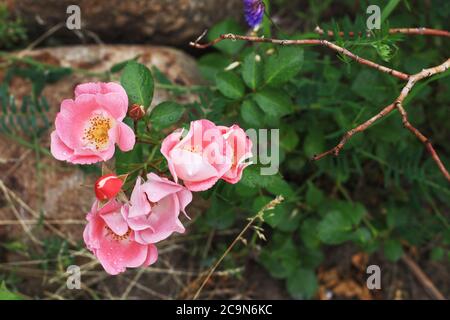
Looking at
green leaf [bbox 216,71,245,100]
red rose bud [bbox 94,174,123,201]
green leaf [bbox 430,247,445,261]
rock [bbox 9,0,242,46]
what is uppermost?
rock [bbox 9,0,242,46]

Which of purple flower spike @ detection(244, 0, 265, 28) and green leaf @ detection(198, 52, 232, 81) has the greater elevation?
green leaf @ detection(198, 52, 232, 81)

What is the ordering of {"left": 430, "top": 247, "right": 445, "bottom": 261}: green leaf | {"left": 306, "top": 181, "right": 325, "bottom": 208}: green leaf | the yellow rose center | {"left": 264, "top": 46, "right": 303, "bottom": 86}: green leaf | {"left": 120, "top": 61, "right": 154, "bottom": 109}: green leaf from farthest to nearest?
{"left": 430, "top": 247, "right": 445, "bottom": 261}: green leaf
{"left": 306, "top": 181, "right": 325, "bottom": 208}: green leaf
{"left": 264, "top": 46, "right": 303, "bottom": 86}: green leaf
{"left": 120, "top": 61, "right": 154, "bottom": 109}: green leaf
the yellow rose center

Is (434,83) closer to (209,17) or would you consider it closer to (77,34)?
(209,17)

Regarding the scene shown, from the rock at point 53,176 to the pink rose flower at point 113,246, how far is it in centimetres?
79

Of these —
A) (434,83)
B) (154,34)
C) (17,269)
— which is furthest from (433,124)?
(17,269)

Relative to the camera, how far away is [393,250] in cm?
213

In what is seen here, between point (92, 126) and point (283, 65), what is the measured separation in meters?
0.55

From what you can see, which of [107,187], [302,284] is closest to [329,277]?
[302,284]

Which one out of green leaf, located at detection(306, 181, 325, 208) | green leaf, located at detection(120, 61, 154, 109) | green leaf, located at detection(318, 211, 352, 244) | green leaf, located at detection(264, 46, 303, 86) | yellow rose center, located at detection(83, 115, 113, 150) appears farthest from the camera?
green leaf, located at detection(306, 181, 325, 208)

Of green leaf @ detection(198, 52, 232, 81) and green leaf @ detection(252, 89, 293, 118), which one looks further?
green leaf @ detection(198, 52, 232, 81)

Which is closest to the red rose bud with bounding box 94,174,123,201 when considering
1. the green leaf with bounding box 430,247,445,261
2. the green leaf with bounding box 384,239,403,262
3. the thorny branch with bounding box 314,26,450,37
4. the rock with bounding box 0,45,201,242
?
the thorny branch with bounding box 314,26,450,37

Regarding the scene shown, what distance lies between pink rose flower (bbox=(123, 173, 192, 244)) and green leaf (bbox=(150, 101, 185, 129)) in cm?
27

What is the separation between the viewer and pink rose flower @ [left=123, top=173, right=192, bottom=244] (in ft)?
4.01

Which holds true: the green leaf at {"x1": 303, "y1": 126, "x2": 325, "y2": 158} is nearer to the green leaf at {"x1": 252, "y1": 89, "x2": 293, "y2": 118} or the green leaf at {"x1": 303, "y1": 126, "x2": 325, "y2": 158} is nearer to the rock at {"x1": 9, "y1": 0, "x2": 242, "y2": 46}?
the green leaf at {"x1": 252, "y1": 89, "x2": 293, "y2": 118}
